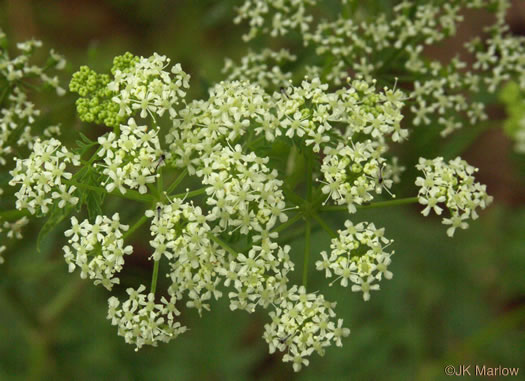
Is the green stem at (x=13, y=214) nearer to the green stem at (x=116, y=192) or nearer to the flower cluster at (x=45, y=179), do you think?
the flower cluster at (x=45, y=179)

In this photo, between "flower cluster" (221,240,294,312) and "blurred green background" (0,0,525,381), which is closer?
"flower cluster" (221,240,294,312)

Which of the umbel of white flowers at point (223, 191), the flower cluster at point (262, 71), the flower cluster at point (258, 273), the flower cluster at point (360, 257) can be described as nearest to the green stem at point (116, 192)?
the umbel of white flowers at point (223, 191)

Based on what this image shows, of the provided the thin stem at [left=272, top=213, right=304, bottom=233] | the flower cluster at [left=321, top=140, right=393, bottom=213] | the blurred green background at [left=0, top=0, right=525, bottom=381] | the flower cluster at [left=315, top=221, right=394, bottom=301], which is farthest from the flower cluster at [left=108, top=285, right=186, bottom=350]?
the blurred green background at [left=0, top=0, right=525, bottom=381]

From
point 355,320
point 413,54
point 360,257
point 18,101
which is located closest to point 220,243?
point 360,257

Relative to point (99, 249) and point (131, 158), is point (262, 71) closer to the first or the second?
point (131, 158)

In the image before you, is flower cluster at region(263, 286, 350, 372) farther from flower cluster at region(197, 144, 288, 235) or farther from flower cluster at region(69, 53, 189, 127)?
flower cluster at region(69, 53, 189, 127)
